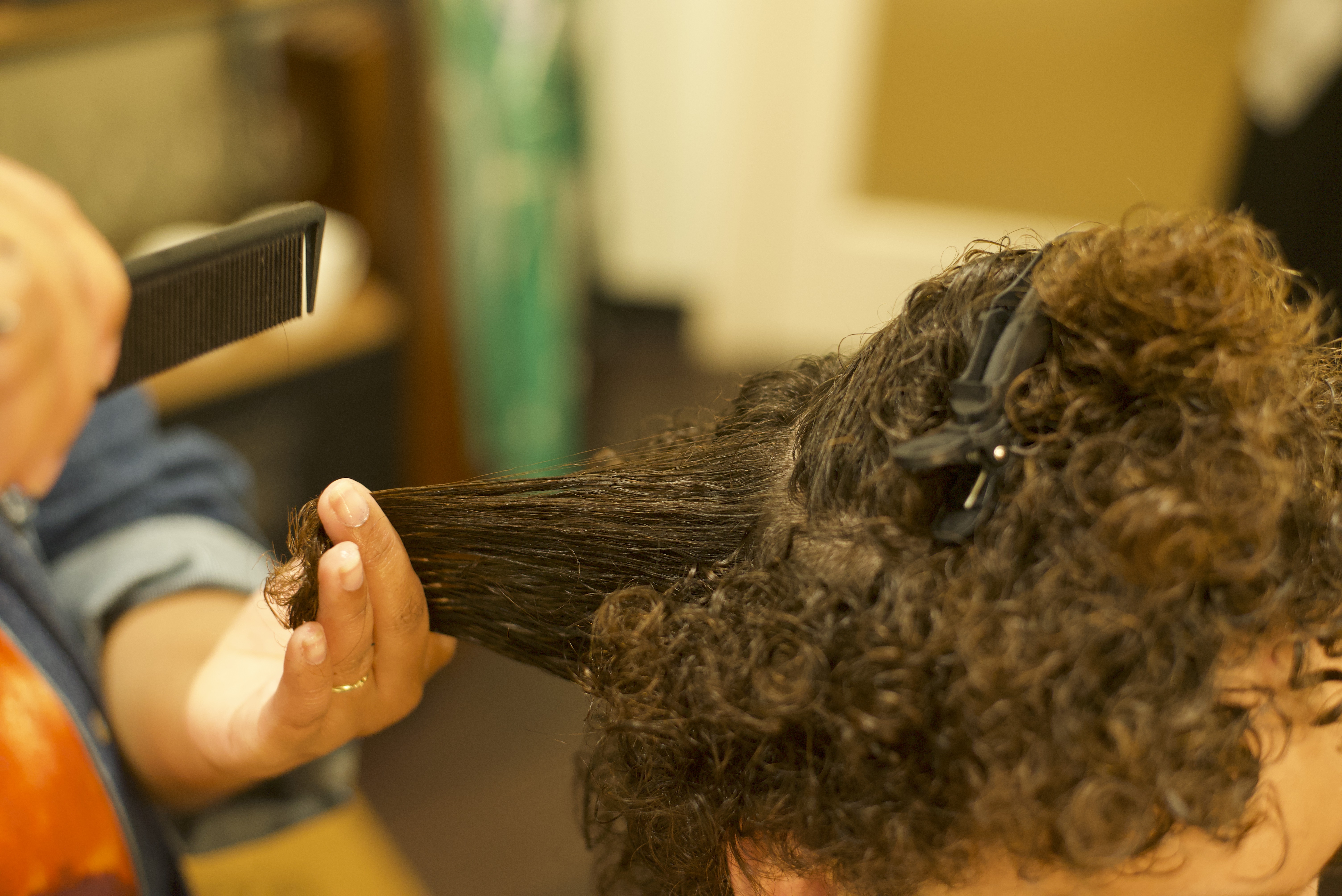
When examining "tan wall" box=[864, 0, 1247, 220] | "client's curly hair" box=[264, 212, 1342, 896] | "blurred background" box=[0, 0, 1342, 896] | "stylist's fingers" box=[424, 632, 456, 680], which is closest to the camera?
"client's curly hair" box=[264, 212, 1342, 896]

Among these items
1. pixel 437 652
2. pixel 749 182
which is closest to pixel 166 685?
pixel 437 652

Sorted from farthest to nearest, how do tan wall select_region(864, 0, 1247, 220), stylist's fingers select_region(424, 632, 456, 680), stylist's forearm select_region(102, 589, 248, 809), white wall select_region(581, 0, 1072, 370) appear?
white wall select_region(581, 0, 1072, 370) < tan wall select_region(864, 0, 1247, 220) < stylist's forearm select_region(102, 589, 248, 809) < stylist's fingers select_region(424, 632, 456, 680)

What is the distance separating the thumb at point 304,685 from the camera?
42 cm

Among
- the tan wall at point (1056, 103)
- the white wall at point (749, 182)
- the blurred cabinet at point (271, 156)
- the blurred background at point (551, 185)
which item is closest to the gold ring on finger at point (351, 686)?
the blurred background at point (551, 185)

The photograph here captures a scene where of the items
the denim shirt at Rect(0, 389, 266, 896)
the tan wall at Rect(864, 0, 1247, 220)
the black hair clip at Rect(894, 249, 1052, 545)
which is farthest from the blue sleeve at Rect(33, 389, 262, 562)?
the tan wall at Rect(864, 0, 1247, 220)

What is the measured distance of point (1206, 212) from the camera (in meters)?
0.46

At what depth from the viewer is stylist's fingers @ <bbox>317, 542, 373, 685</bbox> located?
0.41 meters

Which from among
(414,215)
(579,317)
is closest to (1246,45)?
(579,317)

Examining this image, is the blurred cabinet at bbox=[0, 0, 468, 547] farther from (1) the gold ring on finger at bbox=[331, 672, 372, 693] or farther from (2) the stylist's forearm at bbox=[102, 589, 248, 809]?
(1) the gold ring on finger at bbox=[331, 672, 372, 693]

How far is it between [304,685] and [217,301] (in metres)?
0.21

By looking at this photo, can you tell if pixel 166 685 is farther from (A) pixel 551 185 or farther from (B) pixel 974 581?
(A) pixel 551 185

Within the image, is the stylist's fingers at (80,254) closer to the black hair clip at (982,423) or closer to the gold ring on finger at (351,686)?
the gold ring on finger at (351,686)

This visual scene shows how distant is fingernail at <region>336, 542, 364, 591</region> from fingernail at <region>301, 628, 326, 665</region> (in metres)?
0.03

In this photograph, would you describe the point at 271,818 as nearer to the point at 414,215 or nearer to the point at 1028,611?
the point at 1028,611
